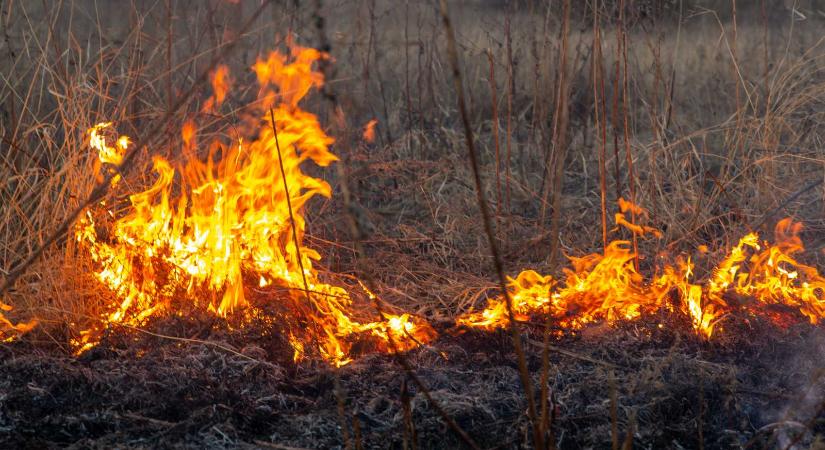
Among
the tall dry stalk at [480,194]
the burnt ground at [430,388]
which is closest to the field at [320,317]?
the burnt ground at [430,388]

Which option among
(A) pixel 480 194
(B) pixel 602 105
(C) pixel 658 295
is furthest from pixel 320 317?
(A) pixel 480 194

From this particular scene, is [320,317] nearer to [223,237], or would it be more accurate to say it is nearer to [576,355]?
[223,237]

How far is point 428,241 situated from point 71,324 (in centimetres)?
193

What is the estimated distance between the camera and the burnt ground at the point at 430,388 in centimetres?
253

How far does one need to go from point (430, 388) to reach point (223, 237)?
3.33 feet

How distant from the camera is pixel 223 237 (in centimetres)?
A: 330

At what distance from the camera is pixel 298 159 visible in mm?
3348

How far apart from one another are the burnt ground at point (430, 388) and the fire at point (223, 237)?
0.19 m

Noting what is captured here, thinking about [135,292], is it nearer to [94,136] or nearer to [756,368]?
[94,136]

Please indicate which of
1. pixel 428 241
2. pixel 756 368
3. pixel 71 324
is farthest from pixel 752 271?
pixel 71 324

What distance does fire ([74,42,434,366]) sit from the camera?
129 inches

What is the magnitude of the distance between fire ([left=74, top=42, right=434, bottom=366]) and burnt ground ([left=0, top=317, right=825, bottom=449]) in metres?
0.19

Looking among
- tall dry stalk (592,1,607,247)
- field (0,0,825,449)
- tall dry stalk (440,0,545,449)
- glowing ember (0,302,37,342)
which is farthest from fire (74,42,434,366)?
tall dry stalk (440,0,545,449)

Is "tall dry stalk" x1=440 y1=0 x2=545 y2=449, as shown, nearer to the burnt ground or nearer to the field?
the field
